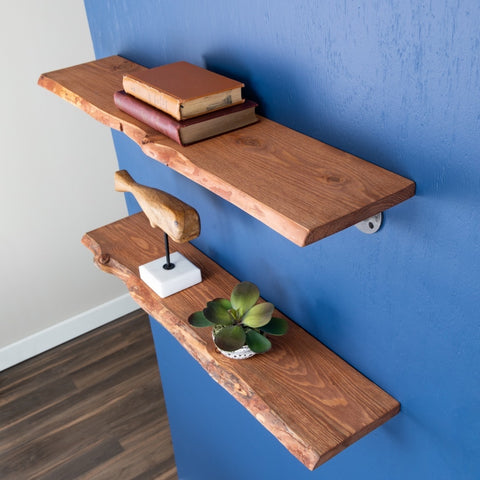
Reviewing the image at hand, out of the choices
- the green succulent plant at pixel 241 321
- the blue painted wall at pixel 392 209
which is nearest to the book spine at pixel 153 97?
the blue painted wall at pixel 392 209

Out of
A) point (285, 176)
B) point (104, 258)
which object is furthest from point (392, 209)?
point (104, 258)

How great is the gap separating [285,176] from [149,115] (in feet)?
0.92

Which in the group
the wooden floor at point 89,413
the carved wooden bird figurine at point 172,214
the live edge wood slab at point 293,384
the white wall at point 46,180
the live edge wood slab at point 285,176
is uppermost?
the live edge wood slab at point 285,176

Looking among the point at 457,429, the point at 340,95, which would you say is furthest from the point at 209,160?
the point at 457,429

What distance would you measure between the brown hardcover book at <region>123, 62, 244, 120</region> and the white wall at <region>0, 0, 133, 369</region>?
1643 mm

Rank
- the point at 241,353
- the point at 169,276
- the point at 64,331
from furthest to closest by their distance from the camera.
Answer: the point at 64,331 < the point at 169,276 < the point at 241,353

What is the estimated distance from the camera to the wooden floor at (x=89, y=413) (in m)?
2.41

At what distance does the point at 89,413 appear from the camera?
8.66 feet

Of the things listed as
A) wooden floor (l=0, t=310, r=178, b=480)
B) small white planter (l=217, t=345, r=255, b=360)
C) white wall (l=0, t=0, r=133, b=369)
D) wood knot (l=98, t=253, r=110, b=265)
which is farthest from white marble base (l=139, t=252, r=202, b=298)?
white wall (l=0, t=0, r=133, b=369)

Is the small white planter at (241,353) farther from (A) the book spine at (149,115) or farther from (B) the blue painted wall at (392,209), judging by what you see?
(A) the book spine at (149,115)

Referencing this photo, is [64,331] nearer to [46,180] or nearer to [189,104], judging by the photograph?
[46,180]

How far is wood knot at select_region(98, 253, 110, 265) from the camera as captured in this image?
135 cm

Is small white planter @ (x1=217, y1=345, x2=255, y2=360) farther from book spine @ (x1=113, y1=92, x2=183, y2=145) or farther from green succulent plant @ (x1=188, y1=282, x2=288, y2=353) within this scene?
book spine @ (x1=113, y1=92, x2=183, y2=145)

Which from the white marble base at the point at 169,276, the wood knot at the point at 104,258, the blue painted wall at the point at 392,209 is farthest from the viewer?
the wood knot at the point at 104,258
